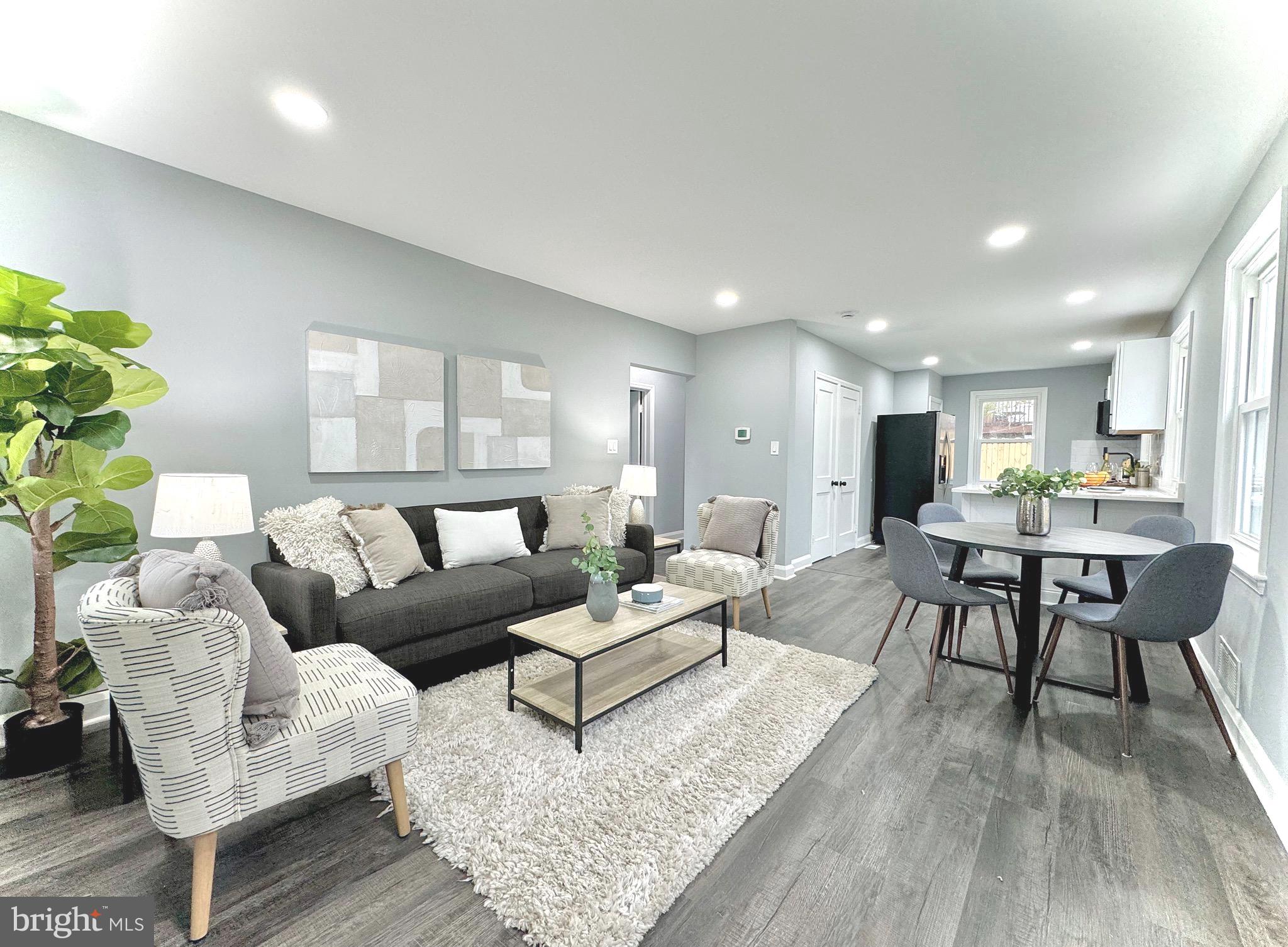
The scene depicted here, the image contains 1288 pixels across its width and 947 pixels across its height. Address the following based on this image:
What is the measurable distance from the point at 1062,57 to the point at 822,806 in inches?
102

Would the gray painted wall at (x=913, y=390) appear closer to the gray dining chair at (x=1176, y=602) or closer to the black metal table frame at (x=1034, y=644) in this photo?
the black metal table frame at (x=1034, y=644)

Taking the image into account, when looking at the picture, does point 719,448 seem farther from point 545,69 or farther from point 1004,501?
point 545,69

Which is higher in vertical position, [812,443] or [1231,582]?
[812,443]

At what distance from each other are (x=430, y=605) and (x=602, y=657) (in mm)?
895

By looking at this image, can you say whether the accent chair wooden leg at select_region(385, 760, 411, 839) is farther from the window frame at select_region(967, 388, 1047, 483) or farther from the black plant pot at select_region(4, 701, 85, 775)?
the window frame at select_region(967, 388, 1047, 483)

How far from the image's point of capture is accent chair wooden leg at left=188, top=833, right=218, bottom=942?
1302 millimetres

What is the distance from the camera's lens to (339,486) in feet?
10.2

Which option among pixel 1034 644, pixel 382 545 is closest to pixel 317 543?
pixel 382 545

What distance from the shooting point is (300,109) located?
2.02 metres

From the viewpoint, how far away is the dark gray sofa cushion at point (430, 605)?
7.87 ft

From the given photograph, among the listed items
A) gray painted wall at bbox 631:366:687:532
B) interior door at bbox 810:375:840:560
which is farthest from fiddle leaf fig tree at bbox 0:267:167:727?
interior door at bbox 810:375:840:560

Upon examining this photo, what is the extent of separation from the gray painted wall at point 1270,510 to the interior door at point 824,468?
2836mm

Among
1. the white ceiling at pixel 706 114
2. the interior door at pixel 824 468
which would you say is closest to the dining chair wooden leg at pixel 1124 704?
the white ceiling at pixel 706 114

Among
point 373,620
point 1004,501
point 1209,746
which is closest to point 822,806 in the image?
point 1209,746
